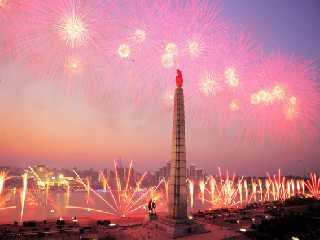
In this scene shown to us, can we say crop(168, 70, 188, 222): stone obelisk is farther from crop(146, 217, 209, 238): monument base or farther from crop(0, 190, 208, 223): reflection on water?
crop(0, 190, 208, 223): reflection on water

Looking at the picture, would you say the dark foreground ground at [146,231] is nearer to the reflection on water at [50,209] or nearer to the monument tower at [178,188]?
the monument tower at [178,188]

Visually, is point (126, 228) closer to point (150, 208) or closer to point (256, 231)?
point (150, 208)

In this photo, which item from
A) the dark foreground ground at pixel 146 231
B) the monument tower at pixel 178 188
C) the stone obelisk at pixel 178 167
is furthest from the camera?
the stone obelisk at pixel 178 167

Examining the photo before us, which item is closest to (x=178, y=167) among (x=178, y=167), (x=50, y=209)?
(x=178, y=167)

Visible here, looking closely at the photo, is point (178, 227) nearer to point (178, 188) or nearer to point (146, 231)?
point (146, 231)

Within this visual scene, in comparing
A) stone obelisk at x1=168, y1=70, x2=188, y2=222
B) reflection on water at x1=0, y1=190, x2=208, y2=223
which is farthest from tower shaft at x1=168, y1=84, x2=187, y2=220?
reflection on water at x1=0, y1=190, x2=208, y2=223

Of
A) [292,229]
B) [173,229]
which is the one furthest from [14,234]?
[292,229]

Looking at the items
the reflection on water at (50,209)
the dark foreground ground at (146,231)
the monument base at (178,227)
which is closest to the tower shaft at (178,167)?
the monument base at (178,227)
